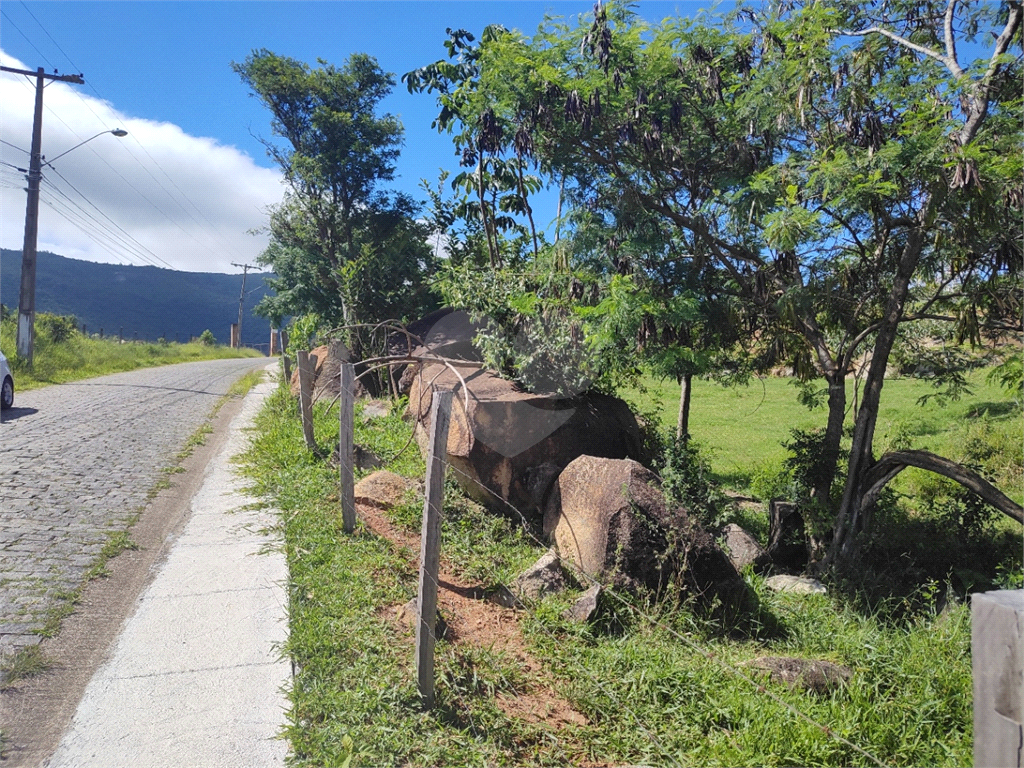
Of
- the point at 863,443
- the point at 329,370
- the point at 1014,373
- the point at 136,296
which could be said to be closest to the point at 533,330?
the point at 863,443

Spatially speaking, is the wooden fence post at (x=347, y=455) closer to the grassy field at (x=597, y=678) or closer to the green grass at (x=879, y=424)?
the grassy field at (x=597, y=678)

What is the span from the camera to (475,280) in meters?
9.62

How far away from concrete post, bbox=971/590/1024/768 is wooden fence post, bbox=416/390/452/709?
9.48 ft

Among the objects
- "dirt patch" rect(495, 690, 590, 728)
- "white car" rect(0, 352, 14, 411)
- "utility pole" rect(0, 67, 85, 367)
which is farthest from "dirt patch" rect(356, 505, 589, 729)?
"utility pole" rect(0, 67, 85, 367)

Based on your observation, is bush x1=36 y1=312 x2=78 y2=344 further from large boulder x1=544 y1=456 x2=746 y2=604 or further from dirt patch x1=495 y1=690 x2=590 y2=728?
dirt patch x1=495 y1=690 x2=590 y2=728

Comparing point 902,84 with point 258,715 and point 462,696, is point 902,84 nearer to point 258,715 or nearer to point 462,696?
point 462,696

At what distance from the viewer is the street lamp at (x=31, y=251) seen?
18.0 metres

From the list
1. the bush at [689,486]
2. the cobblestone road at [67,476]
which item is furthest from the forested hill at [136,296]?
the bush at [689,486]

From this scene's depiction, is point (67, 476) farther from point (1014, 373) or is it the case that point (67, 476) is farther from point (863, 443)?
point (1014, 373)

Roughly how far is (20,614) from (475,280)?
6.31 meters

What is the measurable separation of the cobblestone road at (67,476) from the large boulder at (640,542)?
4.11 m

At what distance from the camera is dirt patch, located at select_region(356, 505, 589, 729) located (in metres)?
4.23

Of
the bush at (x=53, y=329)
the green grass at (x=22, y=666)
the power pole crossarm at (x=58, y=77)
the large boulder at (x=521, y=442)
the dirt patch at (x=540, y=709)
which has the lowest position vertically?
the dirt patch at (x=540, y=709)

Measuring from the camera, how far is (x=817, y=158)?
6.72 meters
